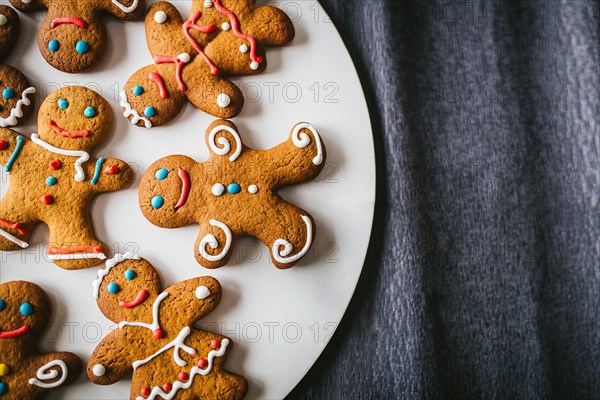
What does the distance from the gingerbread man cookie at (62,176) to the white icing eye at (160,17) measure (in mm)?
260

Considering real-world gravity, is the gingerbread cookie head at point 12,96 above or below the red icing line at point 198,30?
below

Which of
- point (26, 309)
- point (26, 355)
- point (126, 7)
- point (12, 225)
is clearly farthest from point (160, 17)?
point (26, 355)

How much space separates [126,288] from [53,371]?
0.87 ft

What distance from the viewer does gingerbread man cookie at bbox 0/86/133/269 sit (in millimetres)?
1282

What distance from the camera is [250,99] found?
1.37 meters

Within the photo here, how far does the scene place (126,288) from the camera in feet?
4.21

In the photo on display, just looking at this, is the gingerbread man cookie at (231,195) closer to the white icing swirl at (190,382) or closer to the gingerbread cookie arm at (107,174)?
the gingerbread cookie arm at (107,174)

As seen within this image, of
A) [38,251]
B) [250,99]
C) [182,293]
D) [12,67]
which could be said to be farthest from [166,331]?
[12,67]

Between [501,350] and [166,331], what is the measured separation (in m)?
0.93

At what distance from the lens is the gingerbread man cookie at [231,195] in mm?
1286

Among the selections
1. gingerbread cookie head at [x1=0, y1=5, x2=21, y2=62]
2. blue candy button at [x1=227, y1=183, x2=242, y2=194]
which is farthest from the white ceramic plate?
blue candy button at [x1=227, y1=183, x2=242, y2=194]

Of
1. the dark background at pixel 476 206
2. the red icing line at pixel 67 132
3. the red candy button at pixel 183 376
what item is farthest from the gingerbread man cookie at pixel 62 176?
the dark background at pixel 476 206

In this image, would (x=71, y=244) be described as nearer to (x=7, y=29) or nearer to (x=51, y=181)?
(x=51, y=181)

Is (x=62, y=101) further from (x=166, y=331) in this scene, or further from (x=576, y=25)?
(x=576, y=25)
